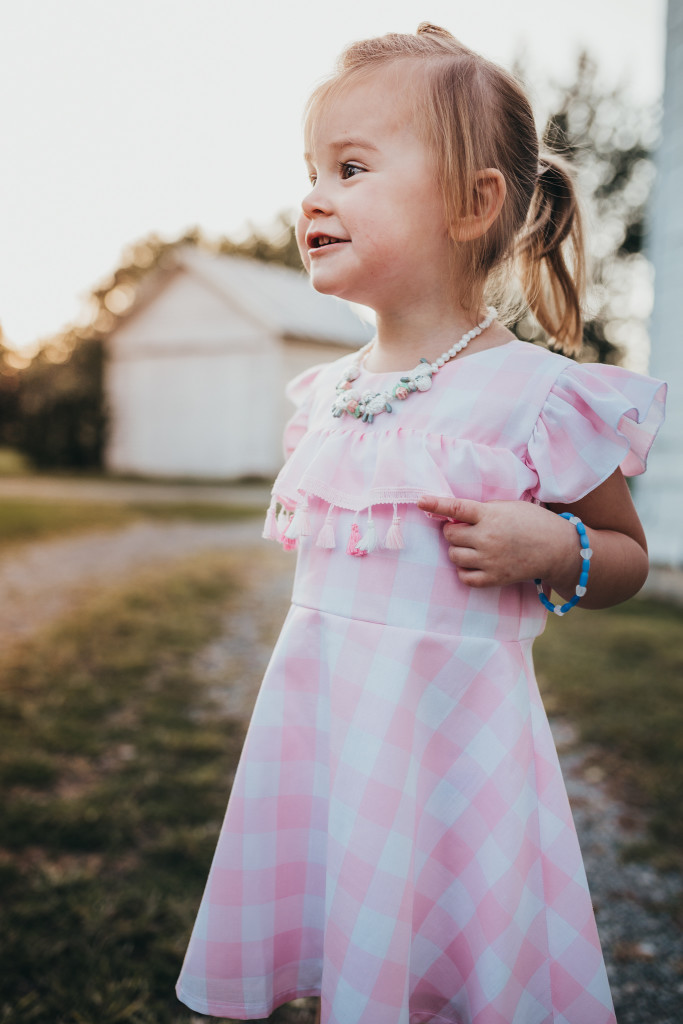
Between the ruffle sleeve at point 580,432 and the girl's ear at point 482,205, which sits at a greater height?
the girl's ear at point 482,205

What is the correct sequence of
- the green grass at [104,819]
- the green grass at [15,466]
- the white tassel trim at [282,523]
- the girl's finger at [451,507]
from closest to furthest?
the girl's finger at [451,507], the white tassel trim at [282,523], the green grass at [104,819], the green grass at [15,466]

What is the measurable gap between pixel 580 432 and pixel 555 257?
1.52 feet

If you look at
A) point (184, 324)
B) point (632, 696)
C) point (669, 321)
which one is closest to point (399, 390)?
point (632, 696)

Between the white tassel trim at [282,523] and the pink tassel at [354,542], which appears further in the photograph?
the white tassel trim at [282,523]

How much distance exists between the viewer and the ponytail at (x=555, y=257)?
141 cm

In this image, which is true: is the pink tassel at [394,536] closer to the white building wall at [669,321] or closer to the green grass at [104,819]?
the green grass at [104,819]

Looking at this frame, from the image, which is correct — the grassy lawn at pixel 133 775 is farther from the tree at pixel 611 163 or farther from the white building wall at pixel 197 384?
the tree at pixel 611 163

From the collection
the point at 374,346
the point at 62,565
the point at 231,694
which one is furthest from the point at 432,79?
the point at 62,565

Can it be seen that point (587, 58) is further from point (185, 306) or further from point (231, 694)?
point (231, 694)

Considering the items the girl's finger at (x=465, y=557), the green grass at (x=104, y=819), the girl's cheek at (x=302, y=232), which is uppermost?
the girl's cheek at (x=302, y=232)

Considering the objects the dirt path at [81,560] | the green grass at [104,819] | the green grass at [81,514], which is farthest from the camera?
the green grass at [81,514]

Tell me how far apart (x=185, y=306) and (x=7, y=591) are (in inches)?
473

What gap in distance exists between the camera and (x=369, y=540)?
119 cm

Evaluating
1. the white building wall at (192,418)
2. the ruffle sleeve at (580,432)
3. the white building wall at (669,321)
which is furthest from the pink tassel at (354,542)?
the white building wall at (192,418)
